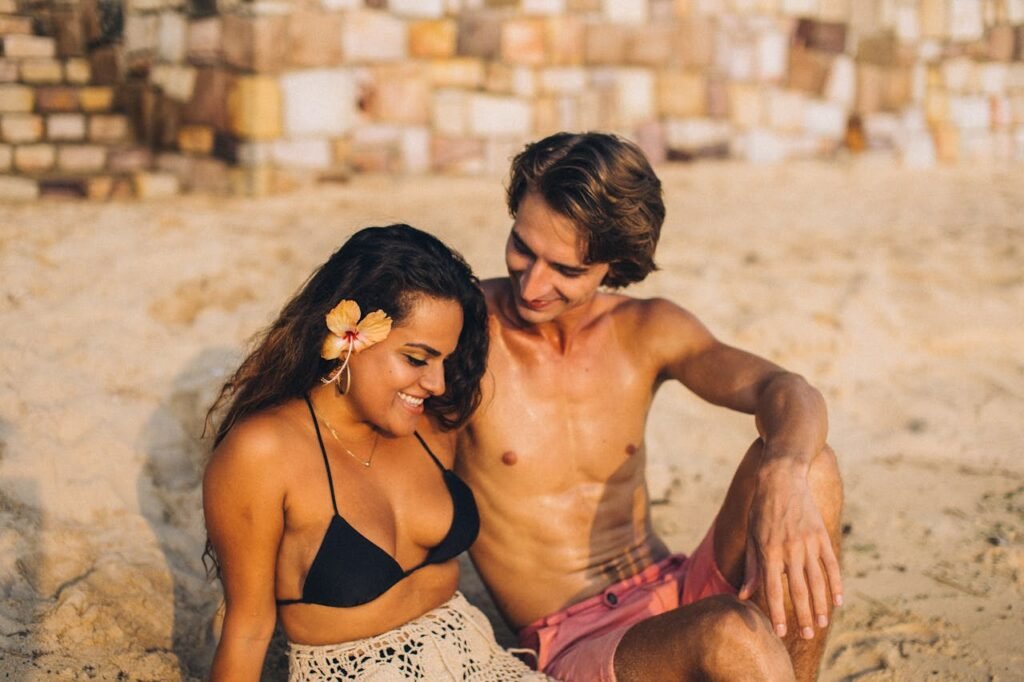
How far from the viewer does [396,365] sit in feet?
8.59

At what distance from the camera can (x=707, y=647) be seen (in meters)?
2.46

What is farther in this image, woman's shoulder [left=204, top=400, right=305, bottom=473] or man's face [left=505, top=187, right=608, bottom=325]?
→ man's face [left=505, top=187, right=608, bottom=325]

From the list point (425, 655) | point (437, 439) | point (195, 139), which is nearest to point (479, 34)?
point (195, 139)

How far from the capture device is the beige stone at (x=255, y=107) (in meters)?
6.40

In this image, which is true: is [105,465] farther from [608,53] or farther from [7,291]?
[608,53]

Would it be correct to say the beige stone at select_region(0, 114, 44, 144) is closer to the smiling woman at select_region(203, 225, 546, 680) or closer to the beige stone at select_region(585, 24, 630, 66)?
the beige stone at select_region(585, 24, 630, 66)

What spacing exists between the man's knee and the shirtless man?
0.22m

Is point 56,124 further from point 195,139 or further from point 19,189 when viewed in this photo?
point 195,139

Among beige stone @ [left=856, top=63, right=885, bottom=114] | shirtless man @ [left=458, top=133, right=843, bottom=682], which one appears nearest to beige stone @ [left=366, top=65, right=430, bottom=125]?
beige stone @ [left=856, top=63, right=885, bottom=114]

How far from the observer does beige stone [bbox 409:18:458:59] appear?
7.00 metres

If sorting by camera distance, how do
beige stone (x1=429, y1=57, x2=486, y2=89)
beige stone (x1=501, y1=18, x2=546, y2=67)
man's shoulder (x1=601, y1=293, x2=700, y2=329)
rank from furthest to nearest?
beige stone (x1=501, y1=18, x2=546, y2=67) → beige stone (x1=429, y1=57, x2=486, y2=89) → man's shoulder (x1=601, y1=293, x2=700, y2=329)

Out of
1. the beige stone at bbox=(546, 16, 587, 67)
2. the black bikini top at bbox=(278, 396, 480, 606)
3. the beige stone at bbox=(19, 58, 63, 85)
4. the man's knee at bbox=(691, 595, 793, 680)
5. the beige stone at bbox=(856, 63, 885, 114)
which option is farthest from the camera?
the beige stone at bbox=(856, 63, 885, 114)

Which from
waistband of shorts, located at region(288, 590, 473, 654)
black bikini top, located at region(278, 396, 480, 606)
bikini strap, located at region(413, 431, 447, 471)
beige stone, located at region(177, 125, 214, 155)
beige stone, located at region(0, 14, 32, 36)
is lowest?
waistband of shorts, located at region(288, 590, 473, 654)

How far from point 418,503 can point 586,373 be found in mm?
713
